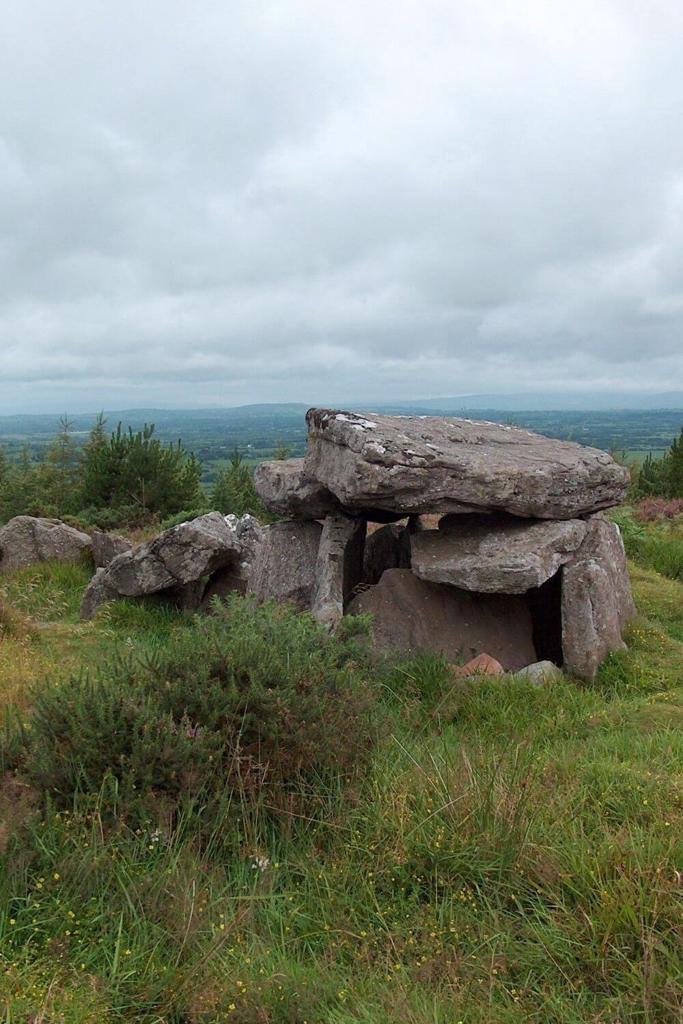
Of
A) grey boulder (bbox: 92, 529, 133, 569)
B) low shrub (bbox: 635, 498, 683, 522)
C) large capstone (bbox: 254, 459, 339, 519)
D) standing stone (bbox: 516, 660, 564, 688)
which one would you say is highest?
large capstone (bbox: 254, 459, 339, 519)

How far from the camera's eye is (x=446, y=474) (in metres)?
8.55

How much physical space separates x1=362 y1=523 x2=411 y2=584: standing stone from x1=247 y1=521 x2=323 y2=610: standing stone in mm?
848

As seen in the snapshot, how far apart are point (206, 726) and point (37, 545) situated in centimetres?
1088

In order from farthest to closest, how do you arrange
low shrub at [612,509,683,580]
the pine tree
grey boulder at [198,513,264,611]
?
the pine tree
low shrub at [612,509,683,580]
grey boulder at [198,513,264,611]

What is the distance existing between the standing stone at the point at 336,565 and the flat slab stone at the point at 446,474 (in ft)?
2.47

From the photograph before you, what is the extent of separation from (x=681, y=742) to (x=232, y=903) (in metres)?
3.74

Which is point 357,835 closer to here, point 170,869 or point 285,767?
point 285,767

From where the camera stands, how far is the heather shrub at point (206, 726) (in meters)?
4.64

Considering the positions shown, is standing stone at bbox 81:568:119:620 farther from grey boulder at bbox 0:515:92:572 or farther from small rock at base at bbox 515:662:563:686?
small rock at base at bbox 515:662:563:686

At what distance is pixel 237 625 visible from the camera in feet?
20.4

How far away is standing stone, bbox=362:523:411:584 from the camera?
1088cm

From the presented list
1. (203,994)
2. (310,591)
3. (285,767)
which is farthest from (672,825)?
(310,591)

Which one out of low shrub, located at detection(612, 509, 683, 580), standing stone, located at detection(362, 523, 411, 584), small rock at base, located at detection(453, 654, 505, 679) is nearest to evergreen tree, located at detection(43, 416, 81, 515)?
standing stone, located at detection(362, 523, 411, 584)

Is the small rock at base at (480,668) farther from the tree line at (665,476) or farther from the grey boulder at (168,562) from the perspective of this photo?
the tree line at (665,476)
